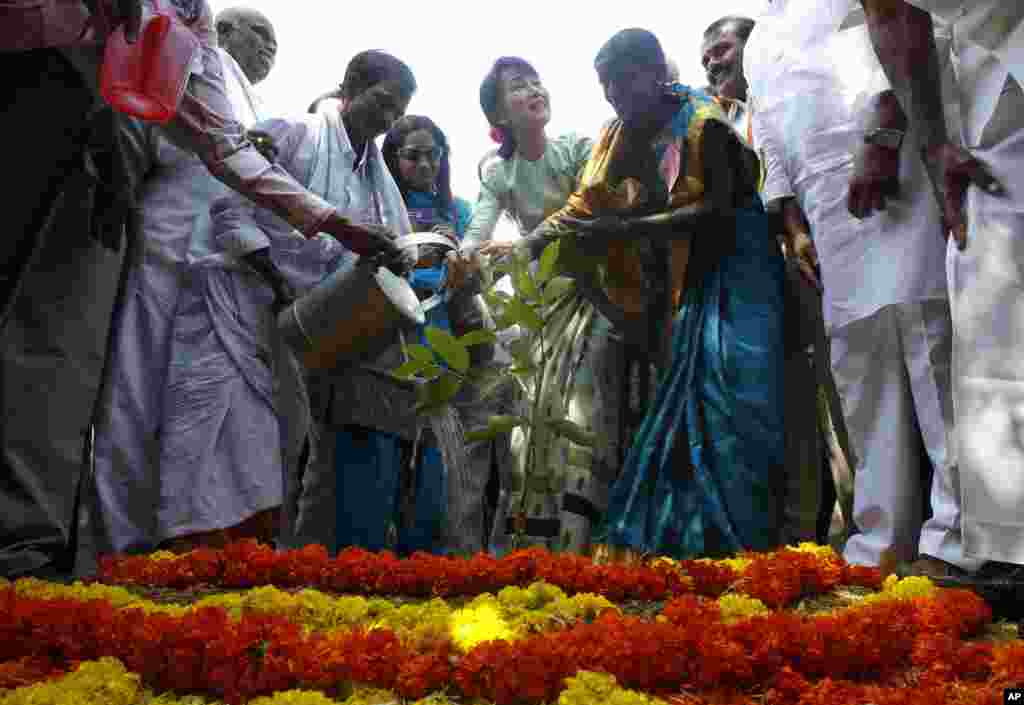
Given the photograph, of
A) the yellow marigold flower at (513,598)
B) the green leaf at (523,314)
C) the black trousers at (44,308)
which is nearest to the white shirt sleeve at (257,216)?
the black trousers at (44,308)

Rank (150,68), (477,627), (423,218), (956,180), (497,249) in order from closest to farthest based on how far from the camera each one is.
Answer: (477,627)
(956,180)
(150,68)
(497,249)
(423,218)

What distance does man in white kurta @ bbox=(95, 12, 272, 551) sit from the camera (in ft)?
13.2

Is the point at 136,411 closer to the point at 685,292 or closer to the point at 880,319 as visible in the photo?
the point at 685,292

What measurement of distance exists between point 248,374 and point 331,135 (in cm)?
127

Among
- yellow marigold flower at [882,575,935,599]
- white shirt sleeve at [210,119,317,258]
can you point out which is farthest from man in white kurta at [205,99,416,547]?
yellow marigold flower at [882,575,935,599]

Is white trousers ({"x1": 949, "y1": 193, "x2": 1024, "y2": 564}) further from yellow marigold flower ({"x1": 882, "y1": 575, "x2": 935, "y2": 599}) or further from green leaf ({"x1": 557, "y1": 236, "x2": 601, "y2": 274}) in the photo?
green leaf ({"x1": 557, "y1": 236, "x2": 601, "y2": 274})

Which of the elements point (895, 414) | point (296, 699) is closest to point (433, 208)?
point (895, 414)

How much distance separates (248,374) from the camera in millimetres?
4250

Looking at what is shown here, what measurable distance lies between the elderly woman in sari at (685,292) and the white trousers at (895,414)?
83 cm

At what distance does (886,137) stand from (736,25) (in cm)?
200

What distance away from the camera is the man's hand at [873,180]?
3244 mm

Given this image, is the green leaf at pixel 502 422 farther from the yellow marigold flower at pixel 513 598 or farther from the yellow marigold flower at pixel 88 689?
the yellow marigold flower at pixel 88 689

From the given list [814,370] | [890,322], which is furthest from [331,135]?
[890,322]

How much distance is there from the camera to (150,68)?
321 cm
